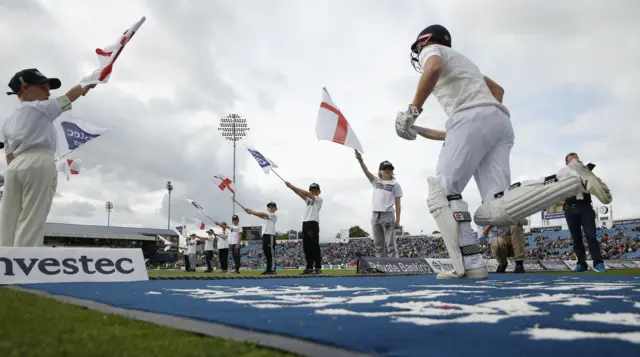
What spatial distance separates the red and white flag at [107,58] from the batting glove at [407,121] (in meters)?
3.04

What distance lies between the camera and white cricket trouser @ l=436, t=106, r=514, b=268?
4.18 meters

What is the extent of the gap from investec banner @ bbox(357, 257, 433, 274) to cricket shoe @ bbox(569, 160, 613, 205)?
4353 mm

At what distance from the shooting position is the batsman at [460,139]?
418 cm

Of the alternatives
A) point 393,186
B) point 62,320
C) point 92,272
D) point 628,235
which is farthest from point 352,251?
point 62,320

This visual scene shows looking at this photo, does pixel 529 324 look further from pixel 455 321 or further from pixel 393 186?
pixel 393 186

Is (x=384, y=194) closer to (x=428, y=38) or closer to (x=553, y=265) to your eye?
(x=428, y=38)

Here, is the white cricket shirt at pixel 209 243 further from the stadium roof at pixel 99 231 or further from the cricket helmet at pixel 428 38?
the stadium roof at pixel 99 231

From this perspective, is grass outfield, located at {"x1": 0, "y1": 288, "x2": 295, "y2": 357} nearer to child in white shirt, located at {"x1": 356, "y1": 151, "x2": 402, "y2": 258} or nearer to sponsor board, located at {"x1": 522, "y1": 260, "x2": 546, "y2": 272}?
child in white shirt, located at {"x1": 356, "y1": 151, "x2": 402, "y2": 258}

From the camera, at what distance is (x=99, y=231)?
199 feet

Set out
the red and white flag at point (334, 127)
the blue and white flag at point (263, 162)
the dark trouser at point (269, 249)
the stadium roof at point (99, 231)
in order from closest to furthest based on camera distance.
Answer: the red and white flag at point (334, 127), the dark trouser at point (269, 249), the blue and white flag at point (263, 162), the stadium roof at point (99, 231)

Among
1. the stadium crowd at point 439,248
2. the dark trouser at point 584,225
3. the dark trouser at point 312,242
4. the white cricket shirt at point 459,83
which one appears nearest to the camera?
the white cricket shirt at point 459,83

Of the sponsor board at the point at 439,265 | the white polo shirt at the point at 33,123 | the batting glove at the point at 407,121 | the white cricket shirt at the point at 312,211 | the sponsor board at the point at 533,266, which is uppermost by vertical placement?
the white polo shirt at the point at 33,123

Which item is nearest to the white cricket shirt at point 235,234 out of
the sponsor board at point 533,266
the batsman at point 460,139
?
the sponsor board at point 533,266

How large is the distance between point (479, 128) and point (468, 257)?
3.85ft
